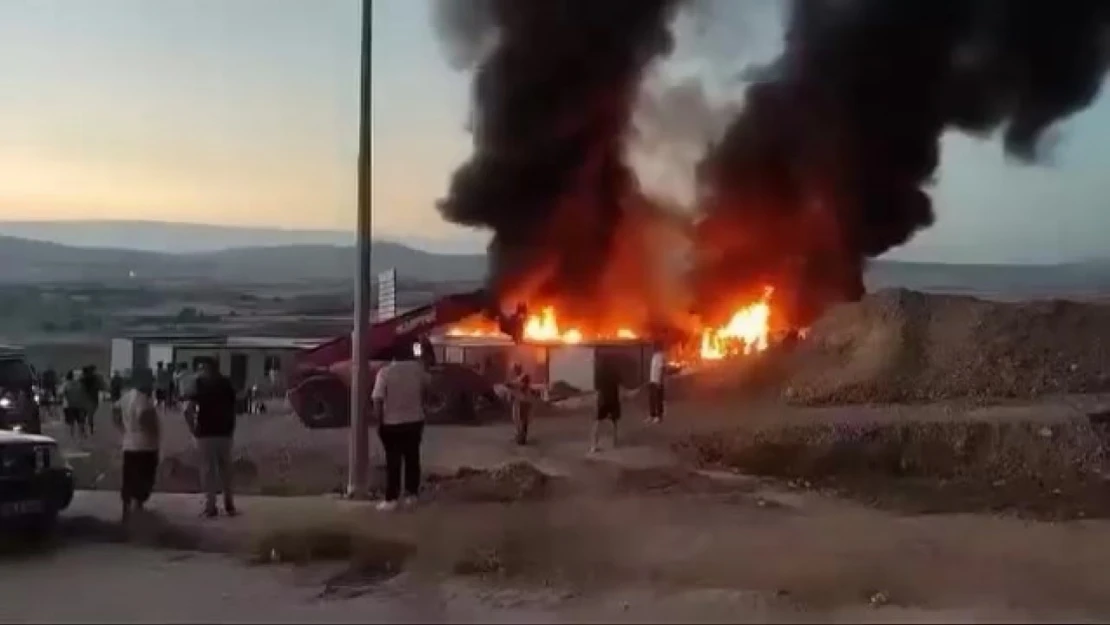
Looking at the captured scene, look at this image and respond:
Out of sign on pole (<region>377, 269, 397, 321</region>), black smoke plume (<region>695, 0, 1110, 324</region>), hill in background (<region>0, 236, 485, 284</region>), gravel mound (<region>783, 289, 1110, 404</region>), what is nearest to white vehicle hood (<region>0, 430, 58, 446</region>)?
hill in background (<region>0, 236, 485, 284</region>)

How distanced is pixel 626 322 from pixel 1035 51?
7050 mm

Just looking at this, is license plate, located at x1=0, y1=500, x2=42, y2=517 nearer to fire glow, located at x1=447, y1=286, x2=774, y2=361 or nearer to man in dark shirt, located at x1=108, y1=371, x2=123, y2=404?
man in dark shirt, located at x1=108, y1=371, x2=123, y2=404

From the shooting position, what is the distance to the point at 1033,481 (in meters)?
13.7

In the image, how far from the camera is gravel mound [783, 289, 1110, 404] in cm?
1788

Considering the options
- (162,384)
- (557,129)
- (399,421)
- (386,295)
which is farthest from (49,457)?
(557,129)

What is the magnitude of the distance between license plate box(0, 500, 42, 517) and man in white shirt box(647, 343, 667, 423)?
25.2 feet

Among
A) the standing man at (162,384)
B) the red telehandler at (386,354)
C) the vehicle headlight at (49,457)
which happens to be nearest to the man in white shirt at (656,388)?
the red telehandler at (386,354)

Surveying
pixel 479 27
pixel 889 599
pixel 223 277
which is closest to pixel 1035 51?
pixel 479 27

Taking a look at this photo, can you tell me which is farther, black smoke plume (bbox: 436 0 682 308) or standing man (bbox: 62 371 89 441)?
black smoke plume (bbox: 436 0 682 308)

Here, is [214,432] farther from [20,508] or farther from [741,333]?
[741,333]

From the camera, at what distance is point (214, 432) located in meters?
11.3

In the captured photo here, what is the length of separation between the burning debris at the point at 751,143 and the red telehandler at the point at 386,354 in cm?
115

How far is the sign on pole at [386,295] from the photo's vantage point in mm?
15883

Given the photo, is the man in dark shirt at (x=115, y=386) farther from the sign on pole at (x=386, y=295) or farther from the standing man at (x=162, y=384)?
the sign on pole at (x=386, y=295)
